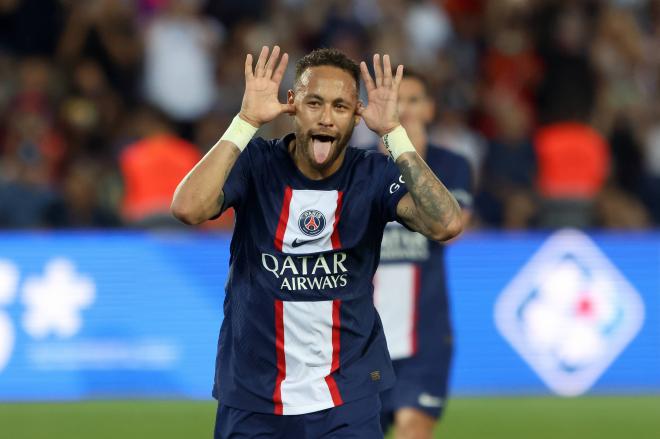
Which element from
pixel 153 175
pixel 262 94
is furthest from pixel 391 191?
pixel 153 175

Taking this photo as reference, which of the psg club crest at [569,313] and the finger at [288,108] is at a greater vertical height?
the finger at [288,108]

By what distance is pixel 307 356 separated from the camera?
5363 mm

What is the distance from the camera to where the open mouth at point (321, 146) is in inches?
211

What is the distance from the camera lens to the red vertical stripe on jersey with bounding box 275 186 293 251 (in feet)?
17.7

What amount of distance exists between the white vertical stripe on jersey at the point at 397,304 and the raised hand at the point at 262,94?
7.53ft

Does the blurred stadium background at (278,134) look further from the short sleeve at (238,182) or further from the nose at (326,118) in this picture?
the nose at (326,118)

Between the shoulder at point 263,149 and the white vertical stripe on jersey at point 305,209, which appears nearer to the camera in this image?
the white vertical stripe on jersey at point 305,209

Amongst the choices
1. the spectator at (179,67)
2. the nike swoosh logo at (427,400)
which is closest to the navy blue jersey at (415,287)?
the nike swoosh logo at (427,400)

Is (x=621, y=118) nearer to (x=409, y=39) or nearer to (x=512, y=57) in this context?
(x=512, y=57)

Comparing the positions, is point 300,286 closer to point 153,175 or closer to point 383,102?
point 383,102

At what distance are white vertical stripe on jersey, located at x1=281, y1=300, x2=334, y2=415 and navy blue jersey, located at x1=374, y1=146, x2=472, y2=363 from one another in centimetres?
212

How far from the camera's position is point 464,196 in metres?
7.60

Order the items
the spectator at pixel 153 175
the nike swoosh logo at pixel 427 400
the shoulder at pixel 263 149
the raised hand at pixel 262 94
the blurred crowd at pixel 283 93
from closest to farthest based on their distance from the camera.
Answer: the raised hand at pixel 262 94
the shoulder at pixel 263 149
the nike swoosh logo at pixel 427 400
the spectator at pixel 153 175
the blurred crowd at pixel 283 93

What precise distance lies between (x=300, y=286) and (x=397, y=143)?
28.3 inches
